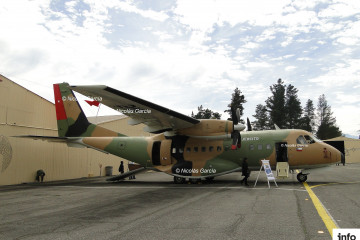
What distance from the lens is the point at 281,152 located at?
1731 cm

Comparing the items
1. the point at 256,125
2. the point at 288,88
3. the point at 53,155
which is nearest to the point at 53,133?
the point at 53,155

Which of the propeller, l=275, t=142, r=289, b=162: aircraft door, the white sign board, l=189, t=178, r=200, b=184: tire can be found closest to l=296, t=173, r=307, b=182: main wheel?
l=275, t=142, r=289, b=162: aircraft door

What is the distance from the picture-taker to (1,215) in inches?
353

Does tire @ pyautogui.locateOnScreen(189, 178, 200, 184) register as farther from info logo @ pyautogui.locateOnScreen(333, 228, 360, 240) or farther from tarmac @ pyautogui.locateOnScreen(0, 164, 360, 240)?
info logo @ pyautogui.locateOnScreen(333, 228, 360, 240)

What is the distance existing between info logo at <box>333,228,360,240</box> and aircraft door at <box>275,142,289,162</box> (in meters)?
11.5

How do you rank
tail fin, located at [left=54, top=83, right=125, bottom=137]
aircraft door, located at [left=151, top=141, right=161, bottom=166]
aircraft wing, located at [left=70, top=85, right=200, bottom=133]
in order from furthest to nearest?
tail fin, located at [left=54, top=83, right=125, bottom=137] → aircraft door, located at [left=151, top=141, right=161, bottom=166] → aircraft wing, located at [left=70, top=85, right=200, bottom=133]

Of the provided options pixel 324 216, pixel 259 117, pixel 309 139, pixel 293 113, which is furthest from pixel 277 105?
pixel 324 216

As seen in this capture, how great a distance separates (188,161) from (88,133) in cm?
782

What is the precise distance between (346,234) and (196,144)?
511 inches

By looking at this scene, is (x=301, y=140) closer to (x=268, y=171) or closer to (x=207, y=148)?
(x=268, y=171)

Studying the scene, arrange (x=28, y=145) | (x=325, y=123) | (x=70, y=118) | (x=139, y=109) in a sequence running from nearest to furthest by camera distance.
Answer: (x=139, y=109)
(x=70, y=118)
(x=28, y=145)
(x=325, y=123)

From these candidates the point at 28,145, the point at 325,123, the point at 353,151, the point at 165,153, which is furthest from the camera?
the point at 325,123

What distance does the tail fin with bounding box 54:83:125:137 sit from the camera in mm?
20703

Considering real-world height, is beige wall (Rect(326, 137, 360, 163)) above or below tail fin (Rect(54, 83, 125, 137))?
below
